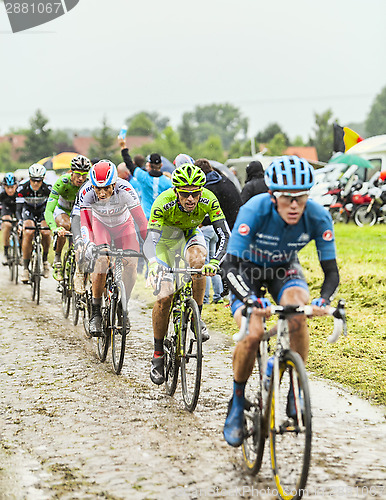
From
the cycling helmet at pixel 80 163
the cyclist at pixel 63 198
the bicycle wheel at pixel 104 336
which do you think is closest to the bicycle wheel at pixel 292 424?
the bicycle wheel at pixel 104 336

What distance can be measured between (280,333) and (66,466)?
5.77 feet

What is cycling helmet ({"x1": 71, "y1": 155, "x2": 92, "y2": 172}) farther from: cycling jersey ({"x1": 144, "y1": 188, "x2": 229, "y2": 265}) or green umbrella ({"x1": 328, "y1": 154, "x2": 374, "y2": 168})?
green umbrella ({"x1": 328, "y1": 154, "x2": 374, "y2": 168})

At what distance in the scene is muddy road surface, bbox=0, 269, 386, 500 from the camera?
449 centimetres

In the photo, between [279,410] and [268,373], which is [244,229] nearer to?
[268,373]

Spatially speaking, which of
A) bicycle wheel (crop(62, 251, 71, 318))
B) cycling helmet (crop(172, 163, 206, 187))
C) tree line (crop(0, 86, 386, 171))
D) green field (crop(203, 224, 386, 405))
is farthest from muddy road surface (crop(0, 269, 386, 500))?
tree line (crop(0, 86, 386, 171))

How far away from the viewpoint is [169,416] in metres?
5.97

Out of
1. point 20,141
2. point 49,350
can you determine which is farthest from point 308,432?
point 20,141

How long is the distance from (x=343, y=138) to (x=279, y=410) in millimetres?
20513

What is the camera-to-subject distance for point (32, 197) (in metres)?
12.5

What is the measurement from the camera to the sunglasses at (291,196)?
448 cm

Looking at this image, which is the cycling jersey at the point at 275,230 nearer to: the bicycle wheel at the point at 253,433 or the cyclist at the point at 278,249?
the cyclist at the point at 278,249

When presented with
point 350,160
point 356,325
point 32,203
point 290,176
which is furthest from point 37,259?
point 350,160

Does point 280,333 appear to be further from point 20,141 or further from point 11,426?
point 20,141

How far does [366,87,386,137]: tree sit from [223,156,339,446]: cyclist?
11891 centimetres
